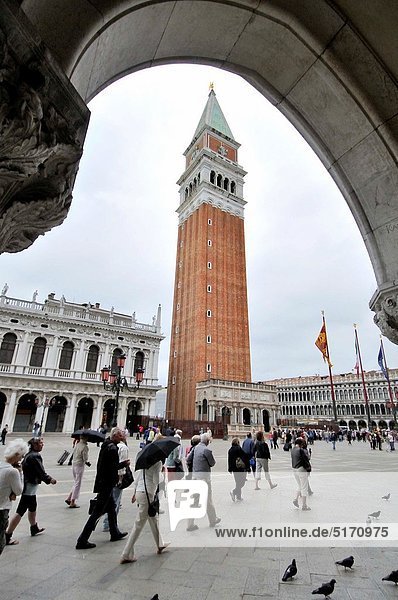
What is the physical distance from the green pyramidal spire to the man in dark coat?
198 ft

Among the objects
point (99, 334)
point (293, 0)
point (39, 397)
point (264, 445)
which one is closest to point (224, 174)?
point (99, 334)

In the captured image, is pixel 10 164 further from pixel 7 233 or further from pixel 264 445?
pixel 264 445

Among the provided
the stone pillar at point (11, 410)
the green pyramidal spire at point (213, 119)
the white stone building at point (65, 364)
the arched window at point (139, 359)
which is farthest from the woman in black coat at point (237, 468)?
the green pyramidal spire at point (213, 119)

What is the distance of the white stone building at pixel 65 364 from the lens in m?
30.3

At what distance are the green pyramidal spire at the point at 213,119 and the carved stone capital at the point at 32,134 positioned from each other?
6122 centimetres

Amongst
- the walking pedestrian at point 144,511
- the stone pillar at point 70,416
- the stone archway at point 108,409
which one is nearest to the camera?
the walking pedestrian at point 144,511

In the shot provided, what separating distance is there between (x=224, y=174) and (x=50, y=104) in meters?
56.2

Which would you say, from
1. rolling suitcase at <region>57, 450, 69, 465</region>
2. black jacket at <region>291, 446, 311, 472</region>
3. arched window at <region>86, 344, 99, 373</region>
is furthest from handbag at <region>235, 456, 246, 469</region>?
arched window at <region>86, 344, 99, 373</region>

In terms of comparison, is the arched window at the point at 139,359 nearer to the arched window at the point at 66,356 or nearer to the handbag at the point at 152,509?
the arched window at the point at 66,356

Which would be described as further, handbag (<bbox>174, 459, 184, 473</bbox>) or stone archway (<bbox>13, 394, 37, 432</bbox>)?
stone archway (<bbox>13, 394, 37, 432</bbox>)

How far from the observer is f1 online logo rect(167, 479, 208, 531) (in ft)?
19.1

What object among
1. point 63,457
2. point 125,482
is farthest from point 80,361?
point 125,482

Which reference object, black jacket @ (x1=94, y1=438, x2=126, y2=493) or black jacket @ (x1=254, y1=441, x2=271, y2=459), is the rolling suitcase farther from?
black jacket @ (x1=94, y1=438, x2=126, y2=493)

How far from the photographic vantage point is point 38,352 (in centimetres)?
3219
